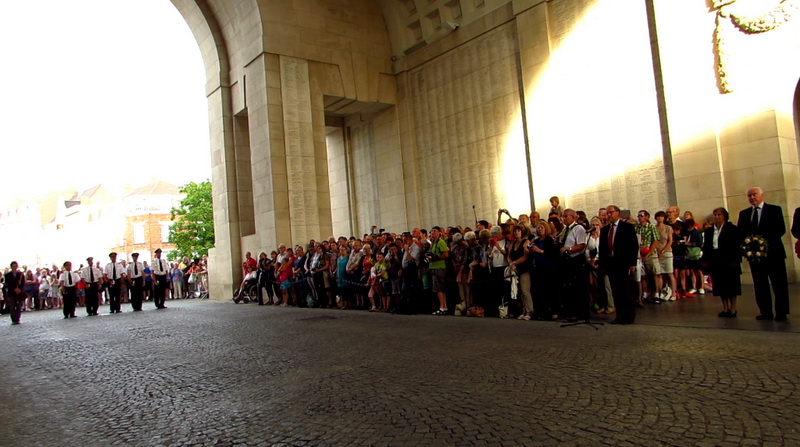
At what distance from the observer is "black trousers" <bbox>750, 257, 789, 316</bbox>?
6891 mm

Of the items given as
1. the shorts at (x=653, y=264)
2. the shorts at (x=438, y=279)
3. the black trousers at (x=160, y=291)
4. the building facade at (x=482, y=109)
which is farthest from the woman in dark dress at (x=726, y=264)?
the black trousers at (x=160, y=291)

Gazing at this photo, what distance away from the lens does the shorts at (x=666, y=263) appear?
10.1m

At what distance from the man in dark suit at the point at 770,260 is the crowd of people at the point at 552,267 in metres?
0.02

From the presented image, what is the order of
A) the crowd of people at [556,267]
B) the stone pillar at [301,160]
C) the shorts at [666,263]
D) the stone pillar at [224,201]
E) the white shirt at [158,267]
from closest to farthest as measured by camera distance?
the crowd of people at [556,267] → the shorts at [666,263] → the white shirt at [158,267] → the stone pillar at [301,160] → the stone pillar at [224,201]

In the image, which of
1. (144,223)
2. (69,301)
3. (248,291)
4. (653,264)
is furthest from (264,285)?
(144,223)

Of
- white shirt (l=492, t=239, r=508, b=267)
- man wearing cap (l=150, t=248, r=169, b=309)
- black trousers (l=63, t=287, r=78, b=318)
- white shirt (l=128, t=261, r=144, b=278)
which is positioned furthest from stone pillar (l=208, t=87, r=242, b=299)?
white shirt (l=492, t=239, r=508, b=267)

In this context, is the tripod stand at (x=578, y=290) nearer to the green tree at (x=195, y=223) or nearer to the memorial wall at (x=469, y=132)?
the memorial wall at (x=469, y=132)

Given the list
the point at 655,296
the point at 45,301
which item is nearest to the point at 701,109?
the point at 655,296

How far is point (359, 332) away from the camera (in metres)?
8.57

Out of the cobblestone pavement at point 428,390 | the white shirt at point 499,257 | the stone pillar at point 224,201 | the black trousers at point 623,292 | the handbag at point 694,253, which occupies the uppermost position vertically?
the stone pillar at point 224,201

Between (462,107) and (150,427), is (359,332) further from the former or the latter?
(462,107)

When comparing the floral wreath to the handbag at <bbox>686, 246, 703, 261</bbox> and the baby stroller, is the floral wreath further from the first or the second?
the baby stroller

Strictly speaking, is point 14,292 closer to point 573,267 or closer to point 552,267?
point 552,267

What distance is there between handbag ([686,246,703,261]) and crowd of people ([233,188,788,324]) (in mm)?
18
